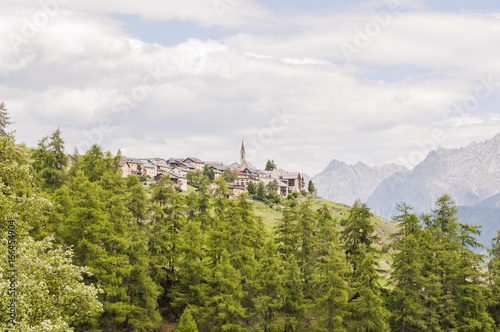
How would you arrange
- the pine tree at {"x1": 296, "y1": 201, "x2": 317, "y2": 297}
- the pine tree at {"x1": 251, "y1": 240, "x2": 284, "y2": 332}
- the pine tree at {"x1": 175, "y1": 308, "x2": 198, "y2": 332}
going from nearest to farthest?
the pine tree at {"x1": 175, "y1": 308, "x2": 198, "y2": 332}
the pine tree at {"x1": 251, "y1": 240, "x2": 284, "y2": 332}
the pine tree at {"x1": 296, "y1": 201, "x2": 317, "y2": 297}

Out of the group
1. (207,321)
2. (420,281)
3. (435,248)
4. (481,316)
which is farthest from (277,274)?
(481,316)

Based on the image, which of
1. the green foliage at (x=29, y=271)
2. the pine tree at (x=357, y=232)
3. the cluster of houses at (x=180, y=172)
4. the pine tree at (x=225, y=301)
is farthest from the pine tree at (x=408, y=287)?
the cluster of houses at (x=180, y=172)

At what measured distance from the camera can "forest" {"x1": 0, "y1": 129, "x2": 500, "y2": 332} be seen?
37156mm

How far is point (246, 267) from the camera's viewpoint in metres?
41.0

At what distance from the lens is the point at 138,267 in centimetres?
3828

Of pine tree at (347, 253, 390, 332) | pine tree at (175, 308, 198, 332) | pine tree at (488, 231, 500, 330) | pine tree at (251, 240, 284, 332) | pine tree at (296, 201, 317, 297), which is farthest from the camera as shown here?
pine tree at (488, 231, 500, 330)

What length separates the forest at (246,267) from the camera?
37.2 m

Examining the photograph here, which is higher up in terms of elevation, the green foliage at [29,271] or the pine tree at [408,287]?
the green foliage at [29,271]

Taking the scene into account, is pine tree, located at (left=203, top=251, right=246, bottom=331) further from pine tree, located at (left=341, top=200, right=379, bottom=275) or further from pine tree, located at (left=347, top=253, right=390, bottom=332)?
pine tree, located at (left=341, top=200, right=379, bottom=275)

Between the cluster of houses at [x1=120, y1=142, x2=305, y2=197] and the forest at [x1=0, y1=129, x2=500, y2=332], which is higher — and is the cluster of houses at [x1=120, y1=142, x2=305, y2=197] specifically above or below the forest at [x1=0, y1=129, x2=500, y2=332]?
above

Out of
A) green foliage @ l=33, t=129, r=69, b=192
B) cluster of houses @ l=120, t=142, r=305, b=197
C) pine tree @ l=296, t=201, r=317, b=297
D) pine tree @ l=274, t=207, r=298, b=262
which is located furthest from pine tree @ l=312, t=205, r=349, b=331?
cluster of houses @ l=120, t=142, r=305, b=197

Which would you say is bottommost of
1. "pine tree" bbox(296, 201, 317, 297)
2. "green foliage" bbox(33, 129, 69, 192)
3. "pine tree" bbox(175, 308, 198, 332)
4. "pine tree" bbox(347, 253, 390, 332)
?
"pine tree" bbox(175, 308, 198, 332)

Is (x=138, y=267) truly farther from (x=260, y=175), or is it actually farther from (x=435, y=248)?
(x=260, y=175)

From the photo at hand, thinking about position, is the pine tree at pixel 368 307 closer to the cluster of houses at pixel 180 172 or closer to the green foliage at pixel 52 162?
the green foliage at pixel 52 162
